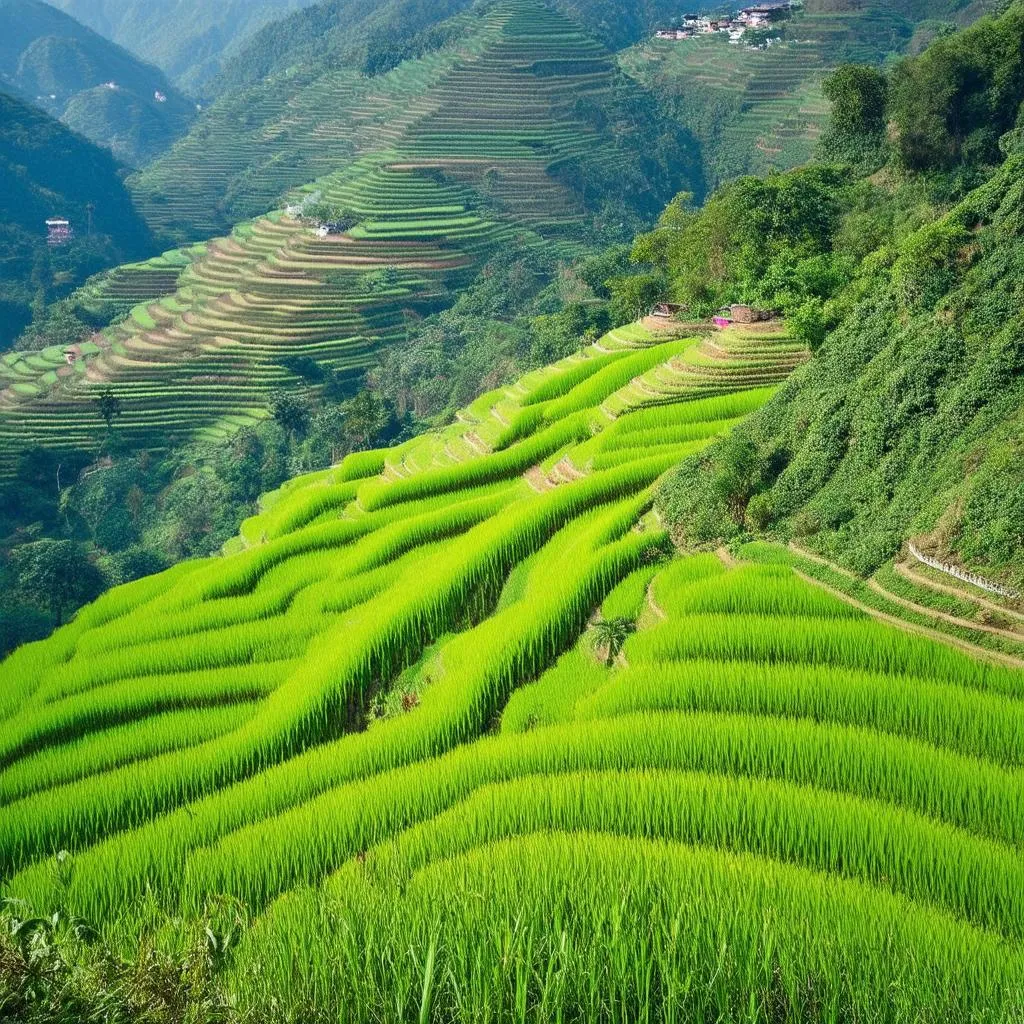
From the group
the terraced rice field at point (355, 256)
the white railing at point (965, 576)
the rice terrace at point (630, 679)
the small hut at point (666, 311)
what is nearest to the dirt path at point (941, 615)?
the rice terrace at point (630, 679)

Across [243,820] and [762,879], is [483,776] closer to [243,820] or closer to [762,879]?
[243,820]

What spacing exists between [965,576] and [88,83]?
13784 centimetres

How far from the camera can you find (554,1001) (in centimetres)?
444

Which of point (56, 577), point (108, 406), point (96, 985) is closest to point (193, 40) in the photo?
point (108, 406)

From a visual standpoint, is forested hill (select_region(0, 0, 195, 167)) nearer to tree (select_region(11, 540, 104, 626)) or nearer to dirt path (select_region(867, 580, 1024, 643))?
tree (select_region(11, 540, 104, 626))

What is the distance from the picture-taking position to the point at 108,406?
3816 centimetres

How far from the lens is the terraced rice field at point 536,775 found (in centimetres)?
477

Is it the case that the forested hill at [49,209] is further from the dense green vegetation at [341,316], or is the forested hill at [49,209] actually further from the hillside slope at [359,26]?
the hillside slope at [359,26]

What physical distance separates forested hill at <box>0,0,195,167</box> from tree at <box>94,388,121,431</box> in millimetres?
75980

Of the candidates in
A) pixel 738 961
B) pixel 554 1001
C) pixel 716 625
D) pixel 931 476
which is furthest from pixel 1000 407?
pixel 554 1001

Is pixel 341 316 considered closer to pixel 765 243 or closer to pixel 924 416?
pixel 765 243

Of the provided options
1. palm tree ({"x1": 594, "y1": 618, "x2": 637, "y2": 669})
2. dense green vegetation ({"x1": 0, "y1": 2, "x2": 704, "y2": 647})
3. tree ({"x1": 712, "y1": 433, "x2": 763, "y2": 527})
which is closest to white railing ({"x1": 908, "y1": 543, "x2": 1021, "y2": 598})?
tree ({"x1": 712, "y1": 433, "x2": 763, "y2": 527})

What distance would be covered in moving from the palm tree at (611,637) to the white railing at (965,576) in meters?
2.84

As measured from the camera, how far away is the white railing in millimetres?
8844
